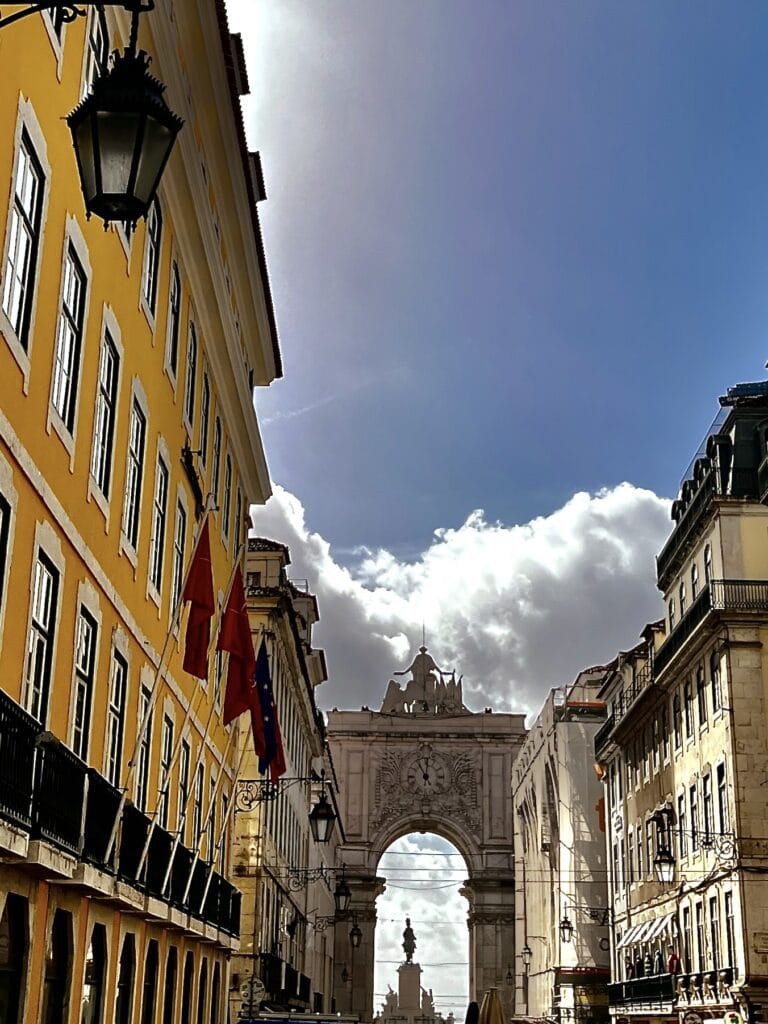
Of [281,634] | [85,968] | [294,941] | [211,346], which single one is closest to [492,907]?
Result: [294,941]

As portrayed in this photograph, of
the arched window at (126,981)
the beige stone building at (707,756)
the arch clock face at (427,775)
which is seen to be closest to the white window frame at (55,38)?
the arched window at (126,981)

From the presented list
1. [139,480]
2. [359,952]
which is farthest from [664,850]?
[359,952]

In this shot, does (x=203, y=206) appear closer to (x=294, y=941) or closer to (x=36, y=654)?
(x=36, y=654)

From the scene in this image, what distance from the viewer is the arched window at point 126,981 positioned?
16484mm

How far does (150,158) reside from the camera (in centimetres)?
580

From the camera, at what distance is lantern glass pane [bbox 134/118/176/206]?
577cm

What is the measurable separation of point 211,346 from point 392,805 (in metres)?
74.4

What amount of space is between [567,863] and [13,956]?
176ft

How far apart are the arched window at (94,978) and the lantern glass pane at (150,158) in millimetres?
10568

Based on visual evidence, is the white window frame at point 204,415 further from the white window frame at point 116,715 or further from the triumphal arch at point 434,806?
the triumphal arch at point 434,806

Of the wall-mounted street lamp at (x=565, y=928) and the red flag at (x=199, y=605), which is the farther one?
the wall-mounted street lamp at (x=565, y=928)

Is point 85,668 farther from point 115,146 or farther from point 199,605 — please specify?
point 115,146

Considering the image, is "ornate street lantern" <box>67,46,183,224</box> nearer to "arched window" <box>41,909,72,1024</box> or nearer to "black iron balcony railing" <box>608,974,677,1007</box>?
"arched window" <box>41,909,72,1024</box>

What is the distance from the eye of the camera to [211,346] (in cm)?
2347
